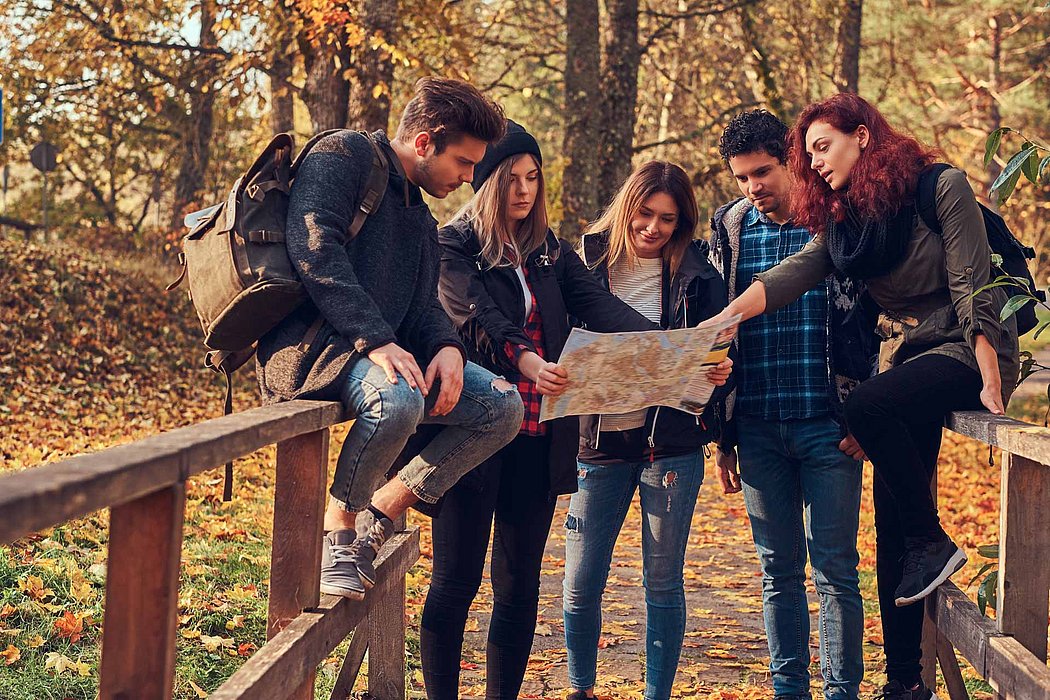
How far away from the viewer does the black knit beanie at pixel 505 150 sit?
12.4 feet

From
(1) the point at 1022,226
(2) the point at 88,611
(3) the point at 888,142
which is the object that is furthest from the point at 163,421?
(1) the point at 1022,226

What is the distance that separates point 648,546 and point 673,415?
1.50 feet

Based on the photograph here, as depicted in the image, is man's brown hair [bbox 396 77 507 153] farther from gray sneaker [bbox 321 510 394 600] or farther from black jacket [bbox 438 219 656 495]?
gray sneaker [bbox 321 510 394 600]

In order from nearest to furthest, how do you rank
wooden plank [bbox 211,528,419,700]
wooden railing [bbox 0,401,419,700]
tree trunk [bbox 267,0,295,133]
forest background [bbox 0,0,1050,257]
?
wooden railing [bbox 0,401,419,700] → wooden plank [bbox 211,528,419,700] → forest background [bbox 0,0,1050,257] → tree trunk [bbox 267,0,295,133]

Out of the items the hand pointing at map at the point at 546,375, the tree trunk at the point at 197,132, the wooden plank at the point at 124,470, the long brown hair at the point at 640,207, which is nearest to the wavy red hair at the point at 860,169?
the long brown hair at the point at 640,207

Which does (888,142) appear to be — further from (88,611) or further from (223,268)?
(88,611)

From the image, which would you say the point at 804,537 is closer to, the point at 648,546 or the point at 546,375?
the point at 648,546

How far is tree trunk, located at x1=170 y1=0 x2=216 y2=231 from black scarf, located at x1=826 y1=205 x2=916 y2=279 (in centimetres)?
1151

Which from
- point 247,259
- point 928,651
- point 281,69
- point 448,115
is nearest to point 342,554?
point 247,259

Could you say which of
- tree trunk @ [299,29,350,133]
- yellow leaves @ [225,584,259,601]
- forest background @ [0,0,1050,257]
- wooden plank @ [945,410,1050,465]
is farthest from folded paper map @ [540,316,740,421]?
tree trunk @ [299,29,350,133]

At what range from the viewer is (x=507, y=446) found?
150 inches

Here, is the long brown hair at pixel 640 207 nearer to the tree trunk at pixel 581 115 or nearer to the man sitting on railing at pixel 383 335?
the man sitting on railing at pixel 383 335

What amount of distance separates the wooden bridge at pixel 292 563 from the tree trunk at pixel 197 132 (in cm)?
1148

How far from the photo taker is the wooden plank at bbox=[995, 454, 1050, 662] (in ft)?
10.5
